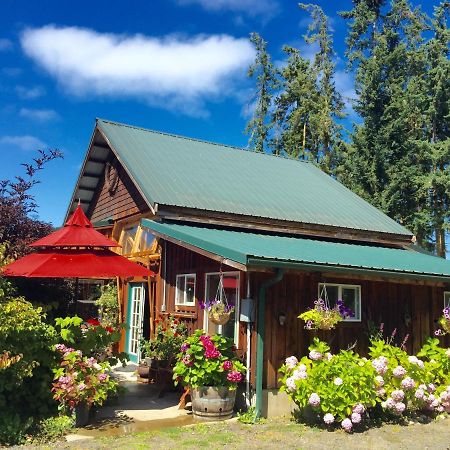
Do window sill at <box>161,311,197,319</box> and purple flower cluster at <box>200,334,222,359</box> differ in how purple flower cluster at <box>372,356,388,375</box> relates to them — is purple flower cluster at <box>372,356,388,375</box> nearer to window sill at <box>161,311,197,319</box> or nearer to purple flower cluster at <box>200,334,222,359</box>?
purple flower cluster at <box>200,334,222,359</box>

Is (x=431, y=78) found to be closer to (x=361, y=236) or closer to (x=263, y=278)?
(x=361, y=236)

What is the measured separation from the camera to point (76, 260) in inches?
359

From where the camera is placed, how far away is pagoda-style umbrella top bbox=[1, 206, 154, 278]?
859 cm

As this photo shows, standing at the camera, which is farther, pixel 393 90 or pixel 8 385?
pixel 393 90

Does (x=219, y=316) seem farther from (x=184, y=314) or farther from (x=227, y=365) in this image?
(x=184, y=314)

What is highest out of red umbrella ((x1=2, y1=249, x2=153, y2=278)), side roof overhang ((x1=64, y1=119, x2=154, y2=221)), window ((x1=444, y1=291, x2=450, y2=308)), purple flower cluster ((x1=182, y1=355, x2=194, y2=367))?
side roof overhang ((x1=64, y1=119, x2=154, y2=221))

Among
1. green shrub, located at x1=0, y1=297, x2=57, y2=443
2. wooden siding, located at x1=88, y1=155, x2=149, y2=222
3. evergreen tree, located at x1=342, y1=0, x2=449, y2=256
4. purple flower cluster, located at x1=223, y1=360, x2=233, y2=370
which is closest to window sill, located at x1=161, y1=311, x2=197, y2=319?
purple flower cluster, located at x1=223, y1=360, x2=233, y2=370

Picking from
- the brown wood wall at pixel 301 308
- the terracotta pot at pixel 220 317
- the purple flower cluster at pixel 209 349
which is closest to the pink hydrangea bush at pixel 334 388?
the brown wood wall at pixel 301 308

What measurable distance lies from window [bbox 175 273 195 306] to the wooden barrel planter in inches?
114

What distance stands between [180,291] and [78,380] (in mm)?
4296

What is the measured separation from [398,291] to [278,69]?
2882 cm

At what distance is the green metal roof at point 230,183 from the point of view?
13.5 metres

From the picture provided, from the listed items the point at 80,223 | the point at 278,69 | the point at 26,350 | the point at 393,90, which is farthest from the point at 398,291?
the point at 278,69

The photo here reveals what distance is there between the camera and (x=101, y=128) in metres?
16.1
